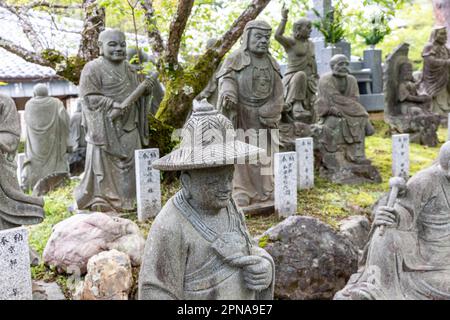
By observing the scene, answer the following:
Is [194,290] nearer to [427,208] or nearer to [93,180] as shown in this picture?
[427,208]

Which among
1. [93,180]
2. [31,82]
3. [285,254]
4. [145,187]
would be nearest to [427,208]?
[285,254]

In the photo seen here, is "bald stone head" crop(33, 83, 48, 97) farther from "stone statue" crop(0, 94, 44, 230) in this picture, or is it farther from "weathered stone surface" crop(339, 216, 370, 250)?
"weathered stone surface" crop(339, 216, 370, 250)

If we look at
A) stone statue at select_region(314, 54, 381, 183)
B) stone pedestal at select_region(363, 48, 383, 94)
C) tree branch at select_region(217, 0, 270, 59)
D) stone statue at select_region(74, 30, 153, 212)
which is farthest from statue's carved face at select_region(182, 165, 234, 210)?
stone pedestal at select_region(363, 48, 383, 94)

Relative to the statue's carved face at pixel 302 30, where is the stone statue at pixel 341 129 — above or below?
below

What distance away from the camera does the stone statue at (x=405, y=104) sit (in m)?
14.5

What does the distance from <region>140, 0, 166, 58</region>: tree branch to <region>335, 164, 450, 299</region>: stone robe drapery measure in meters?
5.42

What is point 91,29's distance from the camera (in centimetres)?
943

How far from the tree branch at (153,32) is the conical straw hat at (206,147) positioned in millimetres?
6277

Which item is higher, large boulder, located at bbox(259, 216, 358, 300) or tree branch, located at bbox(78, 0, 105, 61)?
tree branch, located at bbox(78, 0, 105, 61)

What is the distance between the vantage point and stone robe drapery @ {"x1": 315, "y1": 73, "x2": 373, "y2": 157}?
11.1 meters

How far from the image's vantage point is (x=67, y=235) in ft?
22.6

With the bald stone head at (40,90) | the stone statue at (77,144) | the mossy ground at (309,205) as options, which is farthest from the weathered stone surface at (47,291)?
the stone statue at (77,144)

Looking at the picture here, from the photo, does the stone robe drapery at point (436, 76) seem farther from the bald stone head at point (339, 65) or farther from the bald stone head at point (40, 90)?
the bald stone head at point (40, 90)

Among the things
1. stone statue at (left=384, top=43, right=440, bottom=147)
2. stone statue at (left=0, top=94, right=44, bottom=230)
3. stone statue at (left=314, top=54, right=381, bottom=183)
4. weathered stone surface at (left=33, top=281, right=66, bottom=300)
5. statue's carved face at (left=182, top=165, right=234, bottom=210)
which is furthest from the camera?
stone statue at (left=384, top=43, right=440, bottom=147)
